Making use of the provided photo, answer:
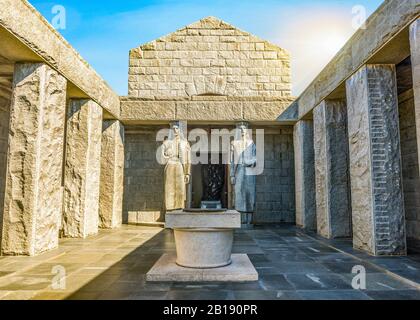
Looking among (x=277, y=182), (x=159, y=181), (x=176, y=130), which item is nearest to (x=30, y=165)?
(x=176, y=130)

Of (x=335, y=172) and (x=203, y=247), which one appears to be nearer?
(x=203, y=247)

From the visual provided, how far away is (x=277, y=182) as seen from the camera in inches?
338

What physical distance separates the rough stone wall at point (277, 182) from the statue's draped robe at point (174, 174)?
7.82 ft

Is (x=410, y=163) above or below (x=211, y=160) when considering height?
below

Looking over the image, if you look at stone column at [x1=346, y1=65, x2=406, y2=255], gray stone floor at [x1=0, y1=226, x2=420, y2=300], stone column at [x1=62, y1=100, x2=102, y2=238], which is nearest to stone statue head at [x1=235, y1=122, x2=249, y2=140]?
gray stone floor at [x1=0, y1=226, x2=420, y2=300]

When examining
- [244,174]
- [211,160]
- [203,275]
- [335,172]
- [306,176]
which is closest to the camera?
[203,275]

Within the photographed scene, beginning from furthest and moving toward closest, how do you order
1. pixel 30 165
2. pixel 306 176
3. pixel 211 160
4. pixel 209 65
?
pixel 211 160 → pixel 209 65 → pixel 306 176 → pixel 30 165

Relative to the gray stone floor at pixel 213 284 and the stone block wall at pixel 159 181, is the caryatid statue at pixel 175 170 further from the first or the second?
the gray stone floor at pixel 213 284

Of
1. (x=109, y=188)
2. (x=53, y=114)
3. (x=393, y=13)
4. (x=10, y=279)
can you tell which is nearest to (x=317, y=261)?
(x=393, y=13)

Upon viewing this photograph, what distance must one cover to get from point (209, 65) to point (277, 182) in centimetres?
403

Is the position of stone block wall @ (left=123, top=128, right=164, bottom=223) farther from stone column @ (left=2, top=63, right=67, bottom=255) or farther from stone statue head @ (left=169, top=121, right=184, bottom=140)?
stone column @ (left=2, top=63, right=67, bottom=255)

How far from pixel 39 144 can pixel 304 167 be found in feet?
18.5

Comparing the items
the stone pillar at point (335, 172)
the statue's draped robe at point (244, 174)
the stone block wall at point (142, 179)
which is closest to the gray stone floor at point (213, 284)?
the stone pillar at point (335, 172)

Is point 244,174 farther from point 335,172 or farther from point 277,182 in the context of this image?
point 335,172
